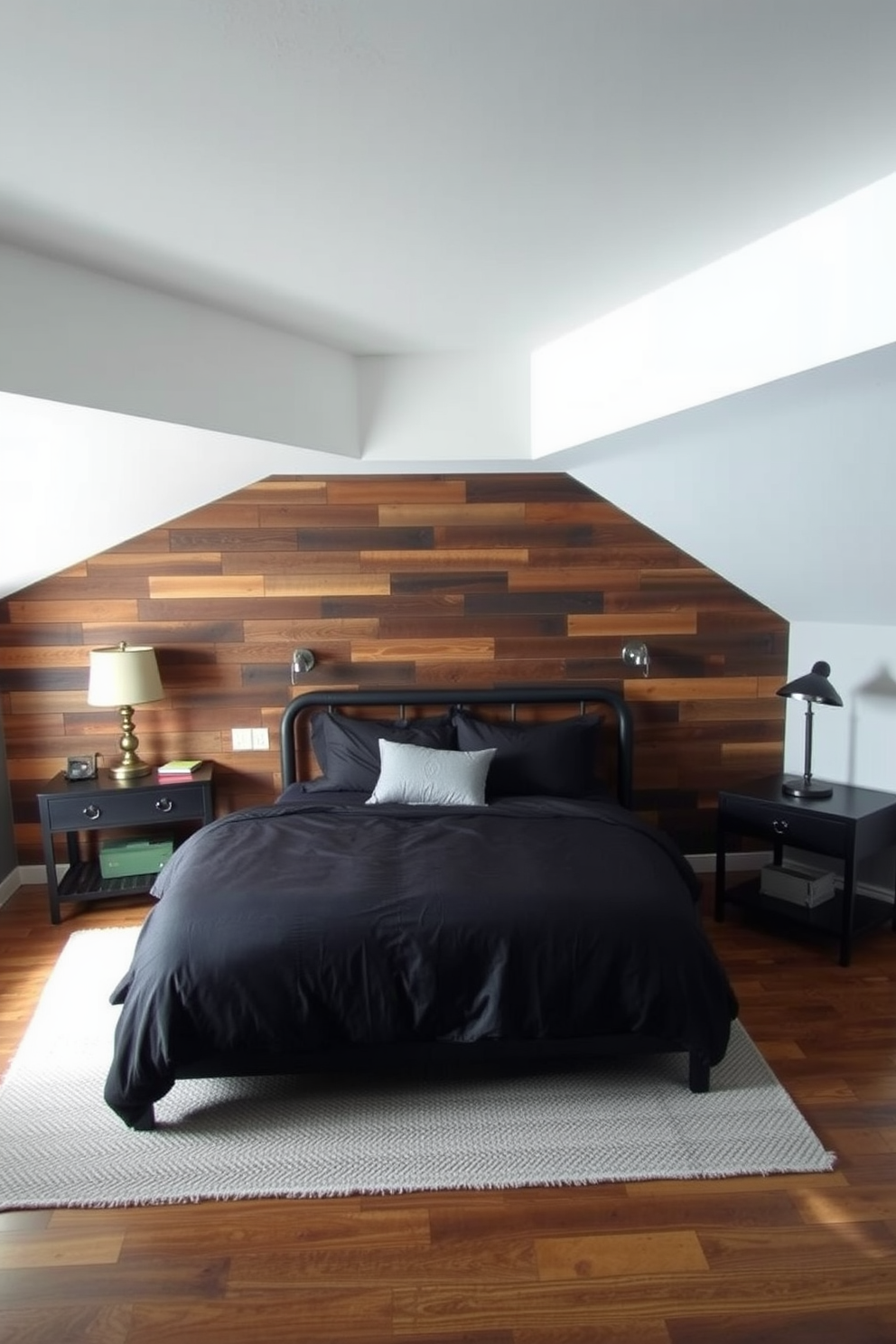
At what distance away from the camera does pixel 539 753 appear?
342 cm

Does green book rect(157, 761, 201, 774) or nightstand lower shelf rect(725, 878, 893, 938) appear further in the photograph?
green book rect(157, 761, 201, 774)

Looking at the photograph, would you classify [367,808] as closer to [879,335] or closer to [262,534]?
[262,534]

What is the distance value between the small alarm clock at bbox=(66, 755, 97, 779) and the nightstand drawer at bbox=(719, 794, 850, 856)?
2.77 meters

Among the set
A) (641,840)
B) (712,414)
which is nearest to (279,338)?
(712,414)

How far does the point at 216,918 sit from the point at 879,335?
2.14 metres

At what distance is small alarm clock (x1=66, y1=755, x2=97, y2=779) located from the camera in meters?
3.54

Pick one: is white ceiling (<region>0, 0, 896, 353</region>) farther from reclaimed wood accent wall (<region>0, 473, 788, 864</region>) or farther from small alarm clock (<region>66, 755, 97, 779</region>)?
small alarm clock (<region>66, 755, 97, 779</region>)

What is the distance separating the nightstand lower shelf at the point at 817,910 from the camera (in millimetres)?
3117

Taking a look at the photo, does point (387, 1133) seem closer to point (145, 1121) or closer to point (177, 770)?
point (145, 1121)

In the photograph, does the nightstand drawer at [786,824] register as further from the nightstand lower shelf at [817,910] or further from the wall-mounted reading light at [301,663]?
the wall-mounted reading light at [301,663]

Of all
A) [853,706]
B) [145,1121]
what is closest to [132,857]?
[145,1121]

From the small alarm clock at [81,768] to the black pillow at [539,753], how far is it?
1.64m

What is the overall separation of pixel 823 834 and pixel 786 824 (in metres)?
0.14

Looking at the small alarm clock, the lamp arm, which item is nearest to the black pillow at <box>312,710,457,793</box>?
the small alarm clock
